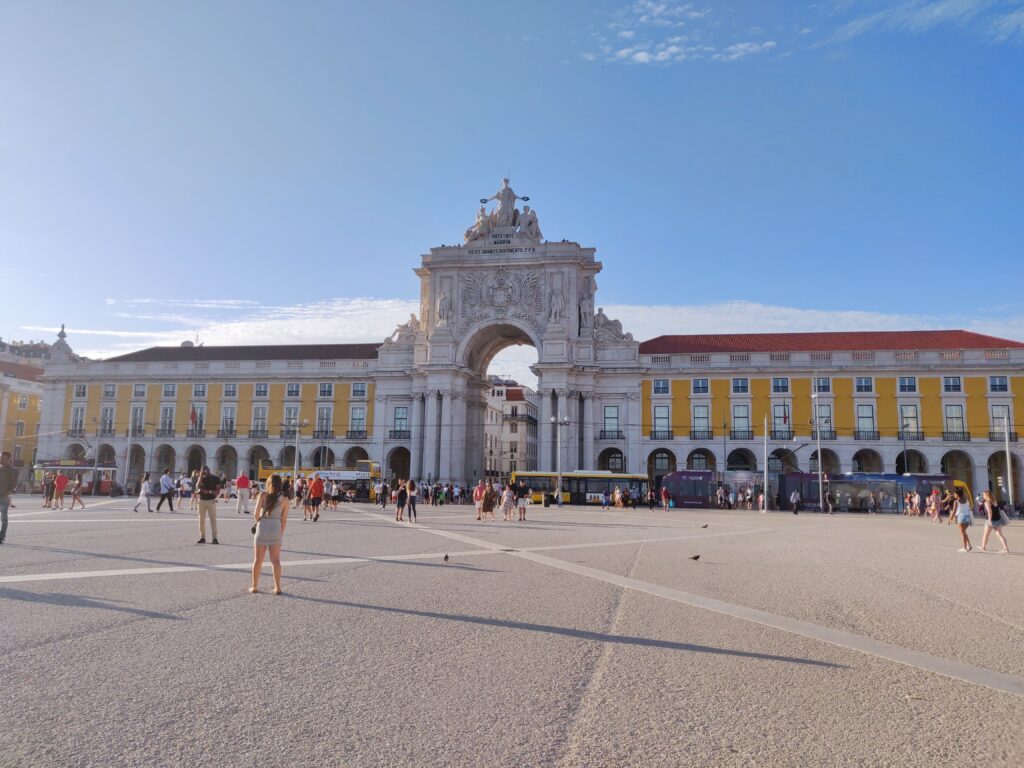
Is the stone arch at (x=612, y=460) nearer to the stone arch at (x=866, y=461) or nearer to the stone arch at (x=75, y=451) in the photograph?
the stone arch at (x=866, y=461)

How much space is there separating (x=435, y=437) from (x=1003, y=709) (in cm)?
5419

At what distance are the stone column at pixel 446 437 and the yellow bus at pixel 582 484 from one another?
9.57m

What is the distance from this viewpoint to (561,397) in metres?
57.2

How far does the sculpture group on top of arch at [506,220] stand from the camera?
6300 centimetres

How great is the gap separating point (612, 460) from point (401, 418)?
18.1 metres

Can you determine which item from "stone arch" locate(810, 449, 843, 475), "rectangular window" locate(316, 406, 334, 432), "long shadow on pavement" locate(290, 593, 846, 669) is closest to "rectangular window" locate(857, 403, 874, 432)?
"stone arch" locate(810, 449, 843, 475)

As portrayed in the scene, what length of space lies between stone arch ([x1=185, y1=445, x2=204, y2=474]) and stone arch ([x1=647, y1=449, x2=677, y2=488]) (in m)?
39.5

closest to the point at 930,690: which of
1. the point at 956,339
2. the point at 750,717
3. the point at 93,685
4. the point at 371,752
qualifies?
the point at 750,717

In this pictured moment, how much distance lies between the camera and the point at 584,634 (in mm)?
7680

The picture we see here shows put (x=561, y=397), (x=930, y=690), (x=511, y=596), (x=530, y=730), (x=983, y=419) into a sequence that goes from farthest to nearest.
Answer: (x=561, y=397) → (x=983, y=419) → (x=511, y=596) → (x=930, y=690) → (x=530, y=730)

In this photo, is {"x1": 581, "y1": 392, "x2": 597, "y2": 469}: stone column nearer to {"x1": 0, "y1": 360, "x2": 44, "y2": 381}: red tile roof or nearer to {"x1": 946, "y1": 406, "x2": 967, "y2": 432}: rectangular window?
{"x1": 946, "y1": 406, "x2": 967, "y2": 432}: rectangular window

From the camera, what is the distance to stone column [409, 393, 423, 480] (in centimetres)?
5969

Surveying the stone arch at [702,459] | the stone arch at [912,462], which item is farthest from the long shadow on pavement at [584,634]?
the stone arch at [912,462]

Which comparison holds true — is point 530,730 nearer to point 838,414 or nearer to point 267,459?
point 838,414
